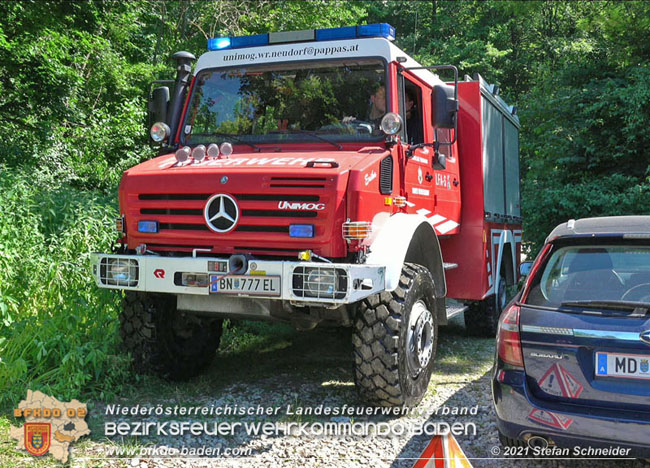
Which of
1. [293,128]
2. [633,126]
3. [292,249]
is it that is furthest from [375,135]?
[633,126]

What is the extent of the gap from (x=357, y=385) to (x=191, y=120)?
281 centimetres

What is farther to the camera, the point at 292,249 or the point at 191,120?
the point at 191,120

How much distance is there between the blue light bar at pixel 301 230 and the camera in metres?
4.23

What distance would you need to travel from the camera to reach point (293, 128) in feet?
16.9

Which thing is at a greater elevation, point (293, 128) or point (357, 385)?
point (293, 128)

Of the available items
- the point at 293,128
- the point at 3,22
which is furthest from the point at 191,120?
the point at 3,22

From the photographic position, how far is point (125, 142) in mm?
12898

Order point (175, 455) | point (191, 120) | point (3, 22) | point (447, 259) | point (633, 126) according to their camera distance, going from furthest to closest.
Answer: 1. point (633, 126)
2. point (3, 22)
3. point (447, 259)
4. point (191, 120)
5. point (175, 455)

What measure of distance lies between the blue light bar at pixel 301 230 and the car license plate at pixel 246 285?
366 mm

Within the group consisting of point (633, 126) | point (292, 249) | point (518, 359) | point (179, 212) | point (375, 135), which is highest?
point (633, 126)

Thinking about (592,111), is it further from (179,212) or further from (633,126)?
(179,212)

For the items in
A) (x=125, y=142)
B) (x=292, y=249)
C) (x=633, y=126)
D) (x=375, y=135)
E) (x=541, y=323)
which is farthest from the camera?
(x=125, y=142)

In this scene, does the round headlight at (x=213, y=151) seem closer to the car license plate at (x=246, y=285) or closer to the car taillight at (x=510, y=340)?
the car license plate at (x=246, y=285)

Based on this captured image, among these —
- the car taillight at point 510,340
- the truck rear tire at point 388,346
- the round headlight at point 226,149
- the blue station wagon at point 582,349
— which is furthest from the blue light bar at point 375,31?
the car taillight at point 510,340
